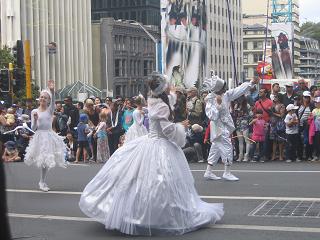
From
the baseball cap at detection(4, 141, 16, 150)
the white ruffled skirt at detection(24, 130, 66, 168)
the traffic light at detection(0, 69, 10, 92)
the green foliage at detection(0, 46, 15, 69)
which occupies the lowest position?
the baseball cap at detection(4, 141, 16, 150)

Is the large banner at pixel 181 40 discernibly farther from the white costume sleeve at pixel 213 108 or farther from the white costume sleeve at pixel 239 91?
the white costume sleeve at pixel 239 91

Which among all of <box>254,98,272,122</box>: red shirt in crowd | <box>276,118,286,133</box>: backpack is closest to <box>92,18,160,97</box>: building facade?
<box>254,98,272,122</box>: red shirt in crowd

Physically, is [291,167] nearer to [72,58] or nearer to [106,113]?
[106,113]

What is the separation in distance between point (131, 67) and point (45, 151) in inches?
3284

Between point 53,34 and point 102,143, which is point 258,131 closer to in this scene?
point 102,143

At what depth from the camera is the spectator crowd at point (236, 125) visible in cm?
1548

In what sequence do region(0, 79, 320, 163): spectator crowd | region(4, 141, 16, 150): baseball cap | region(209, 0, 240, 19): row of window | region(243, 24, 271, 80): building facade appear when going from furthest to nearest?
region(243, 24, 271, 80): building facade < region(209, 0, 240, 19): row of window < region(4, 141, 16, 150): baseball cap < region(0, 79, 320, 163): spectator crowd

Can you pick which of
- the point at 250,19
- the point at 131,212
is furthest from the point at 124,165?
the point at 250,19

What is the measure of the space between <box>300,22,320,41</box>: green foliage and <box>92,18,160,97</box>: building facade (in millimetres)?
101464

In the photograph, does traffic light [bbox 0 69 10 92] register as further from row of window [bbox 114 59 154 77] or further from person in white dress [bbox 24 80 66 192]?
row of window [bbox 114 59 154 77]

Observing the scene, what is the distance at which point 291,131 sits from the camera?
15406mm

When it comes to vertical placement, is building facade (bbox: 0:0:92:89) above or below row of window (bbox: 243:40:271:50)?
below

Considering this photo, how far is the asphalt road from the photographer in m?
7.04

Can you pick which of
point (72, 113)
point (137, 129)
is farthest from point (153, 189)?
point (72, 113)
